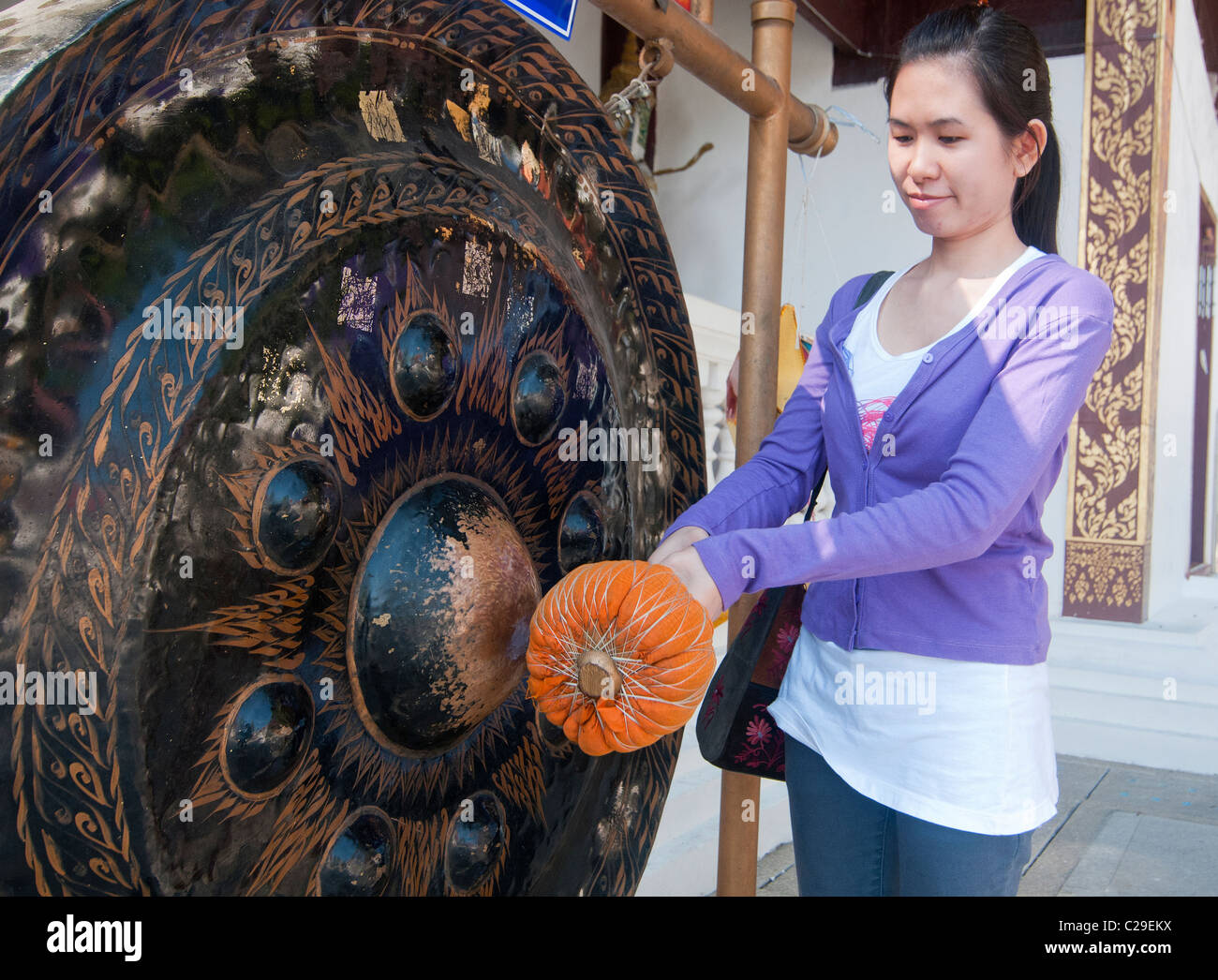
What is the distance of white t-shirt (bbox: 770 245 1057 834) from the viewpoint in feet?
2.57

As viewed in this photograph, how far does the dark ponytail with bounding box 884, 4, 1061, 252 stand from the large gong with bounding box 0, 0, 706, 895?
27 centimetres

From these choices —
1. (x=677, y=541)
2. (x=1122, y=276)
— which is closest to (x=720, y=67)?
(x=677, y=541)

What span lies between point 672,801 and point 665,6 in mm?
1378

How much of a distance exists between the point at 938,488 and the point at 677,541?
0.63 ft

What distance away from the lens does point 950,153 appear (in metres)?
0.79

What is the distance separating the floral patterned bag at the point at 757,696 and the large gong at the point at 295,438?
15cm

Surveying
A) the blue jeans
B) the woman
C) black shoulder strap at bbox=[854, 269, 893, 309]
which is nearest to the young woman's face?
the woman

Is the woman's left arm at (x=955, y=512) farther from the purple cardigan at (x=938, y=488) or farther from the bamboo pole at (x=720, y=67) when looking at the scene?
the bamboo pole at (x=720, y=67)

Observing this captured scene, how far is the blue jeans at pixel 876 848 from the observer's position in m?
0.78

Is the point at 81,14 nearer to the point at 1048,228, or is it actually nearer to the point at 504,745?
the point at 504,745

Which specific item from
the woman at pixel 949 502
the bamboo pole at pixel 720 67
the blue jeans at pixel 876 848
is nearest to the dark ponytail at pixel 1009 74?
the woman at pixel 949 502

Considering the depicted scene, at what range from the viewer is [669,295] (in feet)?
3.28

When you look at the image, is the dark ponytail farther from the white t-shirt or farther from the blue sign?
the blue sign
